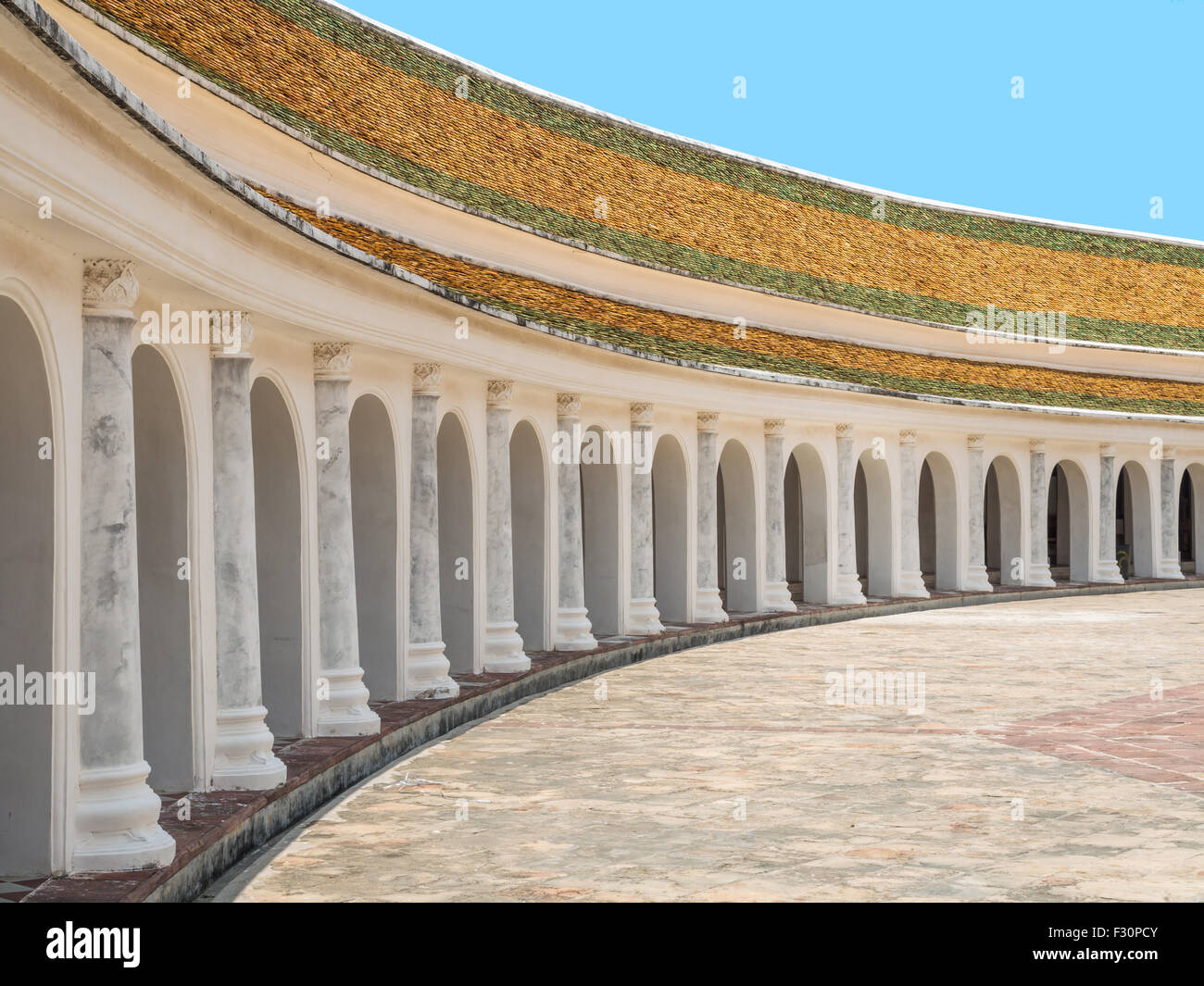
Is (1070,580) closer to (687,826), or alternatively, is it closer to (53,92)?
(687,826)

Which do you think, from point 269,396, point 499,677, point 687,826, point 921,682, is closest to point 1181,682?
point 921,682

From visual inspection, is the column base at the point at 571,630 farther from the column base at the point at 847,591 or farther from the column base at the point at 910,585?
the column base at the point at 910,585

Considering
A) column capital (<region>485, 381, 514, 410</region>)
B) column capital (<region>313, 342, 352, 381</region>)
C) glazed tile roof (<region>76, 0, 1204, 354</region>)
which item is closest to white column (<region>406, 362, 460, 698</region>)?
column capital (<region>313, 342, 352, 381</region>)

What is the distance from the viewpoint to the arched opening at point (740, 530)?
30.7 m

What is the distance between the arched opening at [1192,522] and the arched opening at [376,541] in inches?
1357

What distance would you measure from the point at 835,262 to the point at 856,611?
10500 millimetres

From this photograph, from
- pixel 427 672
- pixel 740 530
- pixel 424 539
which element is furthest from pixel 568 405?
pixel 740 530

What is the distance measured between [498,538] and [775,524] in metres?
12.0

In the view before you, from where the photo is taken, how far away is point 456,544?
19531 millimetres

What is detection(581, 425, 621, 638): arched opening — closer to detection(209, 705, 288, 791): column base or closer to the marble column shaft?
detection(209, 705, 288, 791): column base

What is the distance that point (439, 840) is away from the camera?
1075cm

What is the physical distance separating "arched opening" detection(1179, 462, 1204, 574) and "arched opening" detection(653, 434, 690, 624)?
76.0 ft

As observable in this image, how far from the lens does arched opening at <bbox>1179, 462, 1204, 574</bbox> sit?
1796 inches
